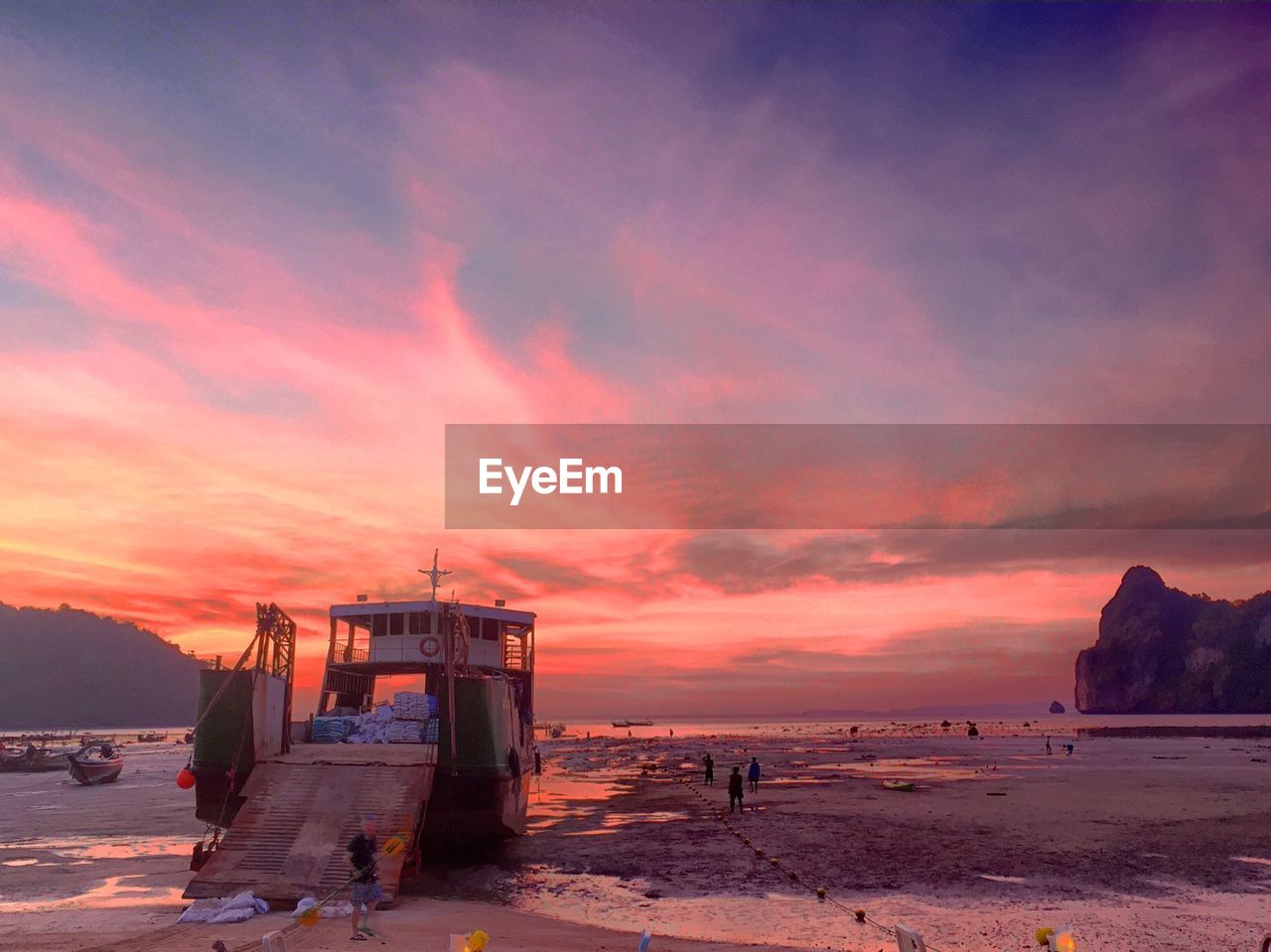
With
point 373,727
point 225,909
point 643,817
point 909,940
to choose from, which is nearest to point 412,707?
point 373,727

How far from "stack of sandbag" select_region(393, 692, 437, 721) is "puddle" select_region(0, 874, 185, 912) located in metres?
7.39

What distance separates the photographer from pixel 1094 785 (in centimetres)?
4128

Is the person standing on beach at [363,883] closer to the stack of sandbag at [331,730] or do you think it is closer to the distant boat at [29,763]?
the stack of sandbag at [331,730]

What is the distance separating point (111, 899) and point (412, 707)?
9.05 metres

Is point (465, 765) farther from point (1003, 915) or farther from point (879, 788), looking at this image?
point (879, 788)

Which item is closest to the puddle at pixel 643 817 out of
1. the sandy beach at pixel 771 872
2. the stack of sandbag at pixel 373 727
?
the sandy beach at pixel 771 872

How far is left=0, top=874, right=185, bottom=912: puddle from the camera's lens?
57.0ft

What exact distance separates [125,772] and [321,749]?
5390 centimetres

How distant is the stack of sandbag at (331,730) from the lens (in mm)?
25031

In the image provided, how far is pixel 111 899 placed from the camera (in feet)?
59.1

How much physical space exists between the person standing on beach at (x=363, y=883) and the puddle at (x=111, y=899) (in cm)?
435

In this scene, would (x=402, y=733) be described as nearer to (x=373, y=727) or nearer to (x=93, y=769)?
(x=373, y=727)

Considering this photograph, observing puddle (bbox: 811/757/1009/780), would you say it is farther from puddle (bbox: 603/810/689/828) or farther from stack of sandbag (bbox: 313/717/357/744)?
stack of sandbag (bbox: 313/717/357/744)

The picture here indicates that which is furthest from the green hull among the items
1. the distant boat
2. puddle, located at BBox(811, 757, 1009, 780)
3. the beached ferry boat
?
the distant boat
